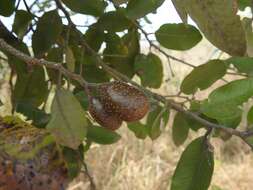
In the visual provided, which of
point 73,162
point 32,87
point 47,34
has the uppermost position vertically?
point 47,34

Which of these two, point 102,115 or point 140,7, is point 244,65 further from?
point 102,115

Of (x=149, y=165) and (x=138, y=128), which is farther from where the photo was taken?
(x=149, y=165)

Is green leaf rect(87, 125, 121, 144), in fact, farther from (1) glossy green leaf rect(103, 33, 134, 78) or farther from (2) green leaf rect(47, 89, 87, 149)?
(2) green leaf rect(47, 89, 87, 149)

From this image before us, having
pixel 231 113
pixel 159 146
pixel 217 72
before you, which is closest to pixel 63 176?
pixel 231 113

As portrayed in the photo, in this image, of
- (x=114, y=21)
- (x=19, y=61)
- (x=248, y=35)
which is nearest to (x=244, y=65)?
(x=248, y=35)

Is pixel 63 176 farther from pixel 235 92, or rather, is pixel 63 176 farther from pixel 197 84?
pixel 197 84

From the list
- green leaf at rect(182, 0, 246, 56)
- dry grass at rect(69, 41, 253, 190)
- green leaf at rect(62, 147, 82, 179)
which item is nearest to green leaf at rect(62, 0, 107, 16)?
green leaf at rect(62, 147, 82, 179)

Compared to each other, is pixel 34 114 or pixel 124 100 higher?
pixel 124 100
